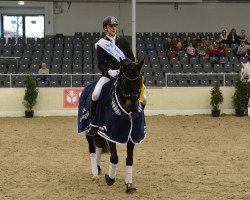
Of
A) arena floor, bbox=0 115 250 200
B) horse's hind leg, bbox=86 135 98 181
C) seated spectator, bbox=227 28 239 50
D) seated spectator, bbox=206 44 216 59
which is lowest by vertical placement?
arena floor, bbox=0 115 250 200

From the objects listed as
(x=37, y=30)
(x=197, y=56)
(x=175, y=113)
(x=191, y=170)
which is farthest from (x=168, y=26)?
(x=191, y=170)

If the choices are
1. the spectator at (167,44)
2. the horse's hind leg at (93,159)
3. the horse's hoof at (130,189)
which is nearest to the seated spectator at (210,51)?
the spectator at (167,44)

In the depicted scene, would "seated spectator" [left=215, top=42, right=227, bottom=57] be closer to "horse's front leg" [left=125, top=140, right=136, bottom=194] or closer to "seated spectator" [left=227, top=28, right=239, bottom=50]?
"seated spectator" [left=227, top=28, right=239, bottom=50]

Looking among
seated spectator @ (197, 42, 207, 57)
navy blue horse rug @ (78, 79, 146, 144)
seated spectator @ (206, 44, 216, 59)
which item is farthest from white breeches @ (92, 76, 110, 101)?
seated spectator @ (206, 44, 216, 59)

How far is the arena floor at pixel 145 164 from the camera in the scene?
7.02 m

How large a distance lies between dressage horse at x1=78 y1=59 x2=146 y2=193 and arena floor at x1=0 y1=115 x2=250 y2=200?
59cm

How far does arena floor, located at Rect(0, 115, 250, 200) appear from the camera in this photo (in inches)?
277

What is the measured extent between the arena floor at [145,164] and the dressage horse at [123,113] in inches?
23.3

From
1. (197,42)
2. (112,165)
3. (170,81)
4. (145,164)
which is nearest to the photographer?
(112,165)

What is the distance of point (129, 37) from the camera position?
89.4 feet

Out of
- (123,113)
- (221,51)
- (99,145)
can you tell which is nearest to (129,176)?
(123,113)

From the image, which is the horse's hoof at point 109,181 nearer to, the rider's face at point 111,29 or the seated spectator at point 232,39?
the rider's face at point 111,29

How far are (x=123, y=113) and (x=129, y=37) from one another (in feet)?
67.9

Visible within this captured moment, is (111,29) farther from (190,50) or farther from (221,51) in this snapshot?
(221,51)
